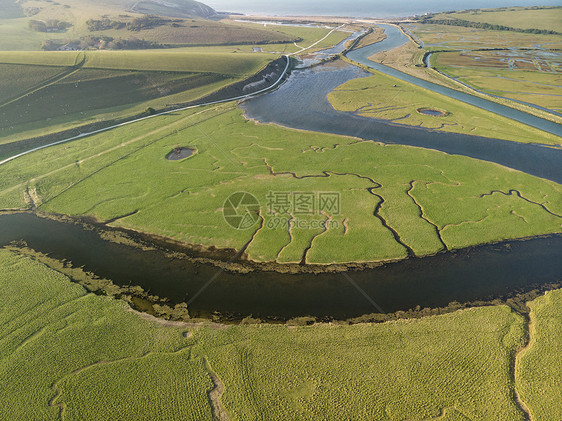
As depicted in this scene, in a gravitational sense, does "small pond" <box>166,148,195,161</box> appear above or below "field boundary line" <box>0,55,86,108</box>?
below

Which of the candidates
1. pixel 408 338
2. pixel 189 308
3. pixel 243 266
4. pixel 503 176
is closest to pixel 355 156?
pixel 503 176

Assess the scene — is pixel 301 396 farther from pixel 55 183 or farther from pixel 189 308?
pixel 55 183

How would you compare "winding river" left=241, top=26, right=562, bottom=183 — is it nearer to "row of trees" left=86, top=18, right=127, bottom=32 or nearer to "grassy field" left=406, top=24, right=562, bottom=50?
"grassy field" left=406, top=24, right=562, bottom=50

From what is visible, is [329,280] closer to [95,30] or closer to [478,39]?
[95,30]

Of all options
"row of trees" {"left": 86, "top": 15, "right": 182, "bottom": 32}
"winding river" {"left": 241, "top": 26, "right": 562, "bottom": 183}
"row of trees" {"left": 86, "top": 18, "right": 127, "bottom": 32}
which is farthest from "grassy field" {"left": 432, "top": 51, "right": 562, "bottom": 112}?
"row of trees" {"left": 86, "top": 18, "right": 127, "bottom": 32}

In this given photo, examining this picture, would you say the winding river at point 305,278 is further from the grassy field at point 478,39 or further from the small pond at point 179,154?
the grassy field at point 478,39
